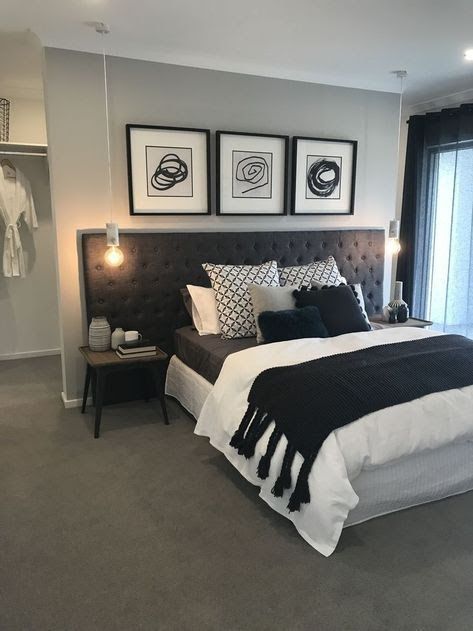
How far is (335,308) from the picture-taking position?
3568 millimetres

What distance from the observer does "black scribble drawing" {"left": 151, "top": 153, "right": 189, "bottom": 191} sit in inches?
151

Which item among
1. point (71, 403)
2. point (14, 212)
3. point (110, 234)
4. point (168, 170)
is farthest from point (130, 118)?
point (71, 403)

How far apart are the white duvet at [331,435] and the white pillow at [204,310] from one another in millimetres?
686

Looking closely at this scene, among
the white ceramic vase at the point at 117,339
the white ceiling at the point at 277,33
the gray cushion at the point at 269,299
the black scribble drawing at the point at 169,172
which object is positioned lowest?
the white ceramic vase at the point at 117,339

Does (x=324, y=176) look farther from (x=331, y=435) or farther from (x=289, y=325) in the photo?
(x=331, y=435)

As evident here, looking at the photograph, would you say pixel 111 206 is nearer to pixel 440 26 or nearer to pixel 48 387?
pixel 48 387

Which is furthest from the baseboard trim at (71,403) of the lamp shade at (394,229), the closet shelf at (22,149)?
the lamp shade at (394,229)

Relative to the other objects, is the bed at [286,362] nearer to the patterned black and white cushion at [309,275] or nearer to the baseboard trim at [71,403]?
the patterned black and white cushion at [309,275]

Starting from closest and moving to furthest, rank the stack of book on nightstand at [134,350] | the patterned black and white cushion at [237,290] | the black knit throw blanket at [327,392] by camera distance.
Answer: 1. the black knit throw blanket at [327,392]
2. the stack of book on nightstand at [134,350]
3. the patterned black and white cushion at [237,290]

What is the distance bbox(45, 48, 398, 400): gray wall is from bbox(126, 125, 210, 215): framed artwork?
0.07 meters

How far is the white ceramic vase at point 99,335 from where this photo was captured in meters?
3.58

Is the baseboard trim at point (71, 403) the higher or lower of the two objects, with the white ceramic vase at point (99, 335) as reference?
lower

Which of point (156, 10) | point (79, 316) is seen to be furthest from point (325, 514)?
point (156, 10)

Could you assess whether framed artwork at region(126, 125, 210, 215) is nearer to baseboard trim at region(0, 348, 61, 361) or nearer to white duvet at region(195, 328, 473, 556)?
white duvet at region(195, 328, 473, 556)
